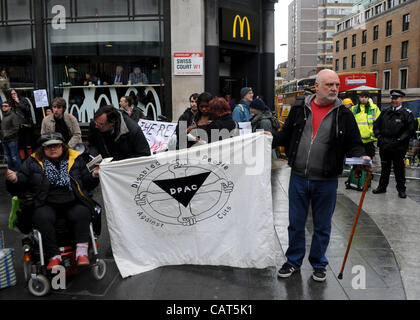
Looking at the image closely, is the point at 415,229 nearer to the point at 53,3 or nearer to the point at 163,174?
the point at 163,174

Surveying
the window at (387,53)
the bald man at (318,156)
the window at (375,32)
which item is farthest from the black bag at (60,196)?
the window at (375,32)

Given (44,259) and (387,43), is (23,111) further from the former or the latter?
(387,43)

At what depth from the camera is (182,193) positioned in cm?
428

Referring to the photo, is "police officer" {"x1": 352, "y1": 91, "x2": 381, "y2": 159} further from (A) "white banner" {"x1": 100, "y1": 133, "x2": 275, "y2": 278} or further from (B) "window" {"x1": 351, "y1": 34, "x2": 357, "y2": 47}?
(B) "window" {"x1": 351, "y1": 34, "x2": 357, "y2": 47}

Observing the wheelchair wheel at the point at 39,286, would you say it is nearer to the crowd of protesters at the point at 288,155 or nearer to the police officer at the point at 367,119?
the crowd of protesters at the point at 288,155

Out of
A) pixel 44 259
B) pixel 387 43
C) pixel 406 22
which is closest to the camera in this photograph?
pixel 44 259

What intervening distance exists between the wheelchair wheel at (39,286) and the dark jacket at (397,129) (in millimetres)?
6496

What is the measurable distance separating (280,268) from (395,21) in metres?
56.9

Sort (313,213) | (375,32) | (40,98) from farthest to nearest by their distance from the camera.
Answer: (375,32) < (40,98) < (313,213)

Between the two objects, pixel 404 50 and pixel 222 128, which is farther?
pixel 404 50

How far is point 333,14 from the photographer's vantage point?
10369 centimetres

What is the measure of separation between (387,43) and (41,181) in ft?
191

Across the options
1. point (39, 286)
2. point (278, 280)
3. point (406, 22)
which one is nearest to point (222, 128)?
point (278, 280)
